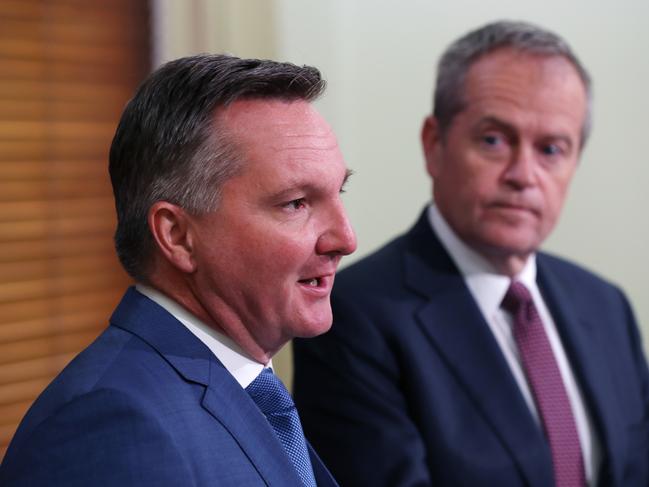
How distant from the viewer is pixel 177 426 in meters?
0.98

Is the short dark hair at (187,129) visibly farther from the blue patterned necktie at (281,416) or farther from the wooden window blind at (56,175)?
the wooden window blind at (56,175)

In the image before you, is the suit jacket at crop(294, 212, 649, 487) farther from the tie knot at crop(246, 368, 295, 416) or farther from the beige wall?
the beige wall

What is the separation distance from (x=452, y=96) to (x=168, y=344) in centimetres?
105

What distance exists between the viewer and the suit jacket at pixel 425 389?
1701 millimetres

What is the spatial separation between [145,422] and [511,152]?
1.12 meters

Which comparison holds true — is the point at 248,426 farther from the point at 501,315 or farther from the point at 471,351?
the point at 501,315

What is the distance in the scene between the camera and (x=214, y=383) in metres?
1.05

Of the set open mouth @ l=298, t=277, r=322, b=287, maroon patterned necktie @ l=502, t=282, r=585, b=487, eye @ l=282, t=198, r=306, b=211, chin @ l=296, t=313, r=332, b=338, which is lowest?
maroon patterned necktie @ l=502, t=282, r=585, b=487

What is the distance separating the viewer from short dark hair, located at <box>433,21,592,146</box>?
1.90 m

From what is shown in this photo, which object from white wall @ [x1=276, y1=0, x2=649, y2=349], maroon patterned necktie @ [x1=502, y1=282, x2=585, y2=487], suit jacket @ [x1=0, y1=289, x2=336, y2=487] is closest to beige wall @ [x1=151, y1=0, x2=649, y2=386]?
white wall @ [x1=276, y1=0, x2=649, y2=349]

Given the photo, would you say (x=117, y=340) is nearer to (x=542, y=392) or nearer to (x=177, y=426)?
(x=177, y=426)

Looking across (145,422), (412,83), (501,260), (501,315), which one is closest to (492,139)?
(501,260)

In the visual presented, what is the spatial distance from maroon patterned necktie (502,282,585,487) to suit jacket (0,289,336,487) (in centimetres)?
86

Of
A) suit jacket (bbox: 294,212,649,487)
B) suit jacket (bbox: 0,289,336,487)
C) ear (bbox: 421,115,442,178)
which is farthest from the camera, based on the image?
ear (bbox: 421,115,442,178)
